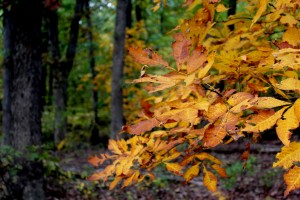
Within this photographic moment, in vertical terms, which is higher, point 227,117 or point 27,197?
point 227,117

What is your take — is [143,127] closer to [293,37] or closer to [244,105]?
[244,105]

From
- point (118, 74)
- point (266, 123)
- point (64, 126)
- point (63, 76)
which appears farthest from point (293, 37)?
point (64, 126)

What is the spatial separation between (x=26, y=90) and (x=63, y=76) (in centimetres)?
593

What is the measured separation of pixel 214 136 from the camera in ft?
3.56

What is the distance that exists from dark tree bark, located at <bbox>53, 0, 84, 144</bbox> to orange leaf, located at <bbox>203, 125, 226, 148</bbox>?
9.10 m

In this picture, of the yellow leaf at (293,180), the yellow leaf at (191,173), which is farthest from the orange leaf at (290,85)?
the yellow leaf at (191,173)

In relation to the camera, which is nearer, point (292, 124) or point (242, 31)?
point (292, 124)

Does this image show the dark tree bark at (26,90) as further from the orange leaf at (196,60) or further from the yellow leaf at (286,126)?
the yellow leaf at (286,126)

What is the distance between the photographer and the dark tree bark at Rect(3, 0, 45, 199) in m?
4.54

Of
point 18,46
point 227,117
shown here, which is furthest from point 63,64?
point 227,117

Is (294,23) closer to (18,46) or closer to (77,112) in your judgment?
(18,46)

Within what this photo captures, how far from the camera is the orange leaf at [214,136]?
1.07 metres

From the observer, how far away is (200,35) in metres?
1.60

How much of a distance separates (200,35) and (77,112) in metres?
12.7
